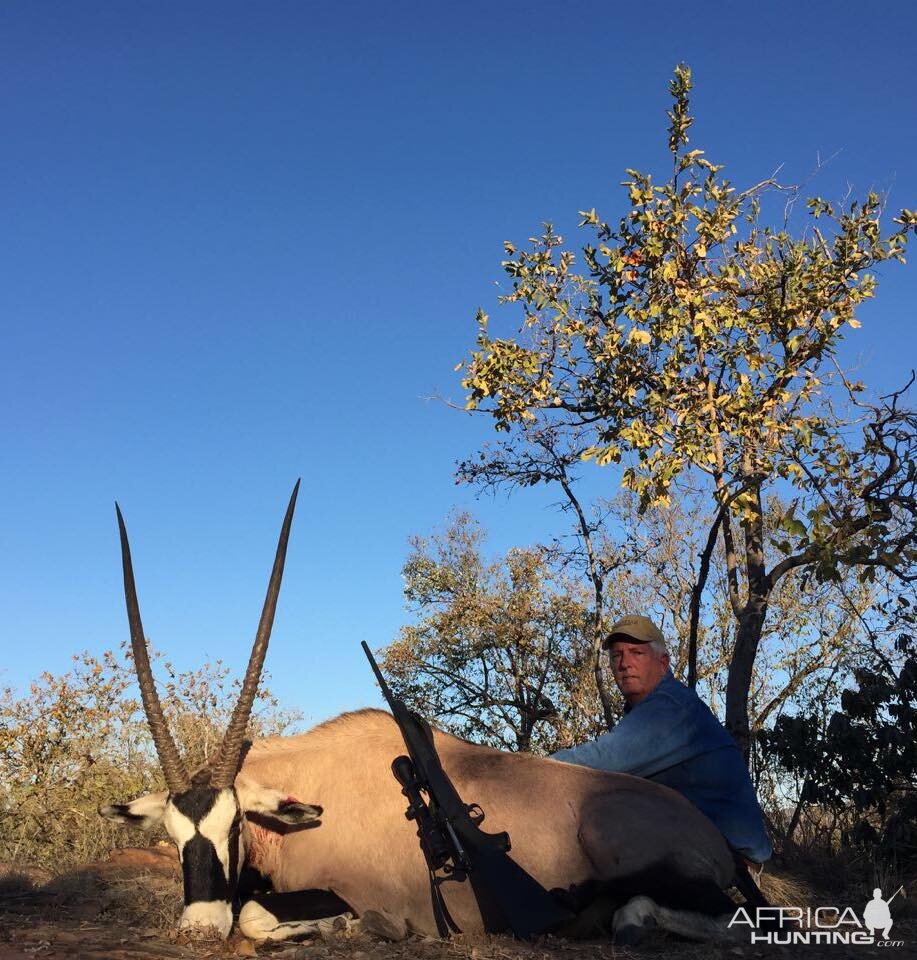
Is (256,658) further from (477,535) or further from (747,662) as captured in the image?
(477,535)

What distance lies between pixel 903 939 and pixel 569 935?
5.43ft

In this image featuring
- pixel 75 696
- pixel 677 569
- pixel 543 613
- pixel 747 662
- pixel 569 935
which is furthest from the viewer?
pixel 543 613

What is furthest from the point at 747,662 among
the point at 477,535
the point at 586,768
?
the point at 477,535

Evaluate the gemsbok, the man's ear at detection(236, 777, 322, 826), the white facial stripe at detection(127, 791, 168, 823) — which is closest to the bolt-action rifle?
the gemsbok

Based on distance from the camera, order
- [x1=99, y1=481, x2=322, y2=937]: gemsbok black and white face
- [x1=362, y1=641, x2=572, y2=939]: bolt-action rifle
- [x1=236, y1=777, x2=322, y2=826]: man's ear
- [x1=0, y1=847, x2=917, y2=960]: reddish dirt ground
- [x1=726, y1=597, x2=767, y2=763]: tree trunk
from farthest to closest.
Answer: [x1=726, y1=597, x2=767, y2=763]: tree trunk, [x1=236, y1=777, x2=322, y2=826]: man's ear, [x1=99, y1=481, x2=322, y2=937]: gemsbok black and white face, [x1=362, y1=641, x2=572, y2=939]: bolt-action rifle, [x1=0, y1=847, x2=917, y2=960]: reddish dirt ground

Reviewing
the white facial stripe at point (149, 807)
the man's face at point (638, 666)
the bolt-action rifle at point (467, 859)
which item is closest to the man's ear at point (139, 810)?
the white facial stripe at point (149, 807)

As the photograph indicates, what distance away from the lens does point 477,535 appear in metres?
18.4

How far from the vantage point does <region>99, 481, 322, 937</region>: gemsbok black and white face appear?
440 centimetres

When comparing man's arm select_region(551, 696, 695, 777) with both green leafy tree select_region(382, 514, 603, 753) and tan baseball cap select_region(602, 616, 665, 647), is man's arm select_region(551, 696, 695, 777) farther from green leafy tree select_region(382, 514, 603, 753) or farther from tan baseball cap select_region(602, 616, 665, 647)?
green leafy tree select_region(382, 514, 603, 753)

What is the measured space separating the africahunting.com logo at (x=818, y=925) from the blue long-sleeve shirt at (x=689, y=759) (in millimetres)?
366

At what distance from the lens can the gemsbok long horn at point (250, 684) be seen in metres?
4.69

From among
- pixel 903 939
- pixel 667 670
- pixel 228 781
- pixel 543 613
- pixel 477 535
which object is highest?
pixel 477 535

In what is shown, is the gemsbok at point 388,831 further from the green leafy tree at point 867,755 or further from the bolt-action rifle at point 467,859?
the green leafy tree at point 867,755

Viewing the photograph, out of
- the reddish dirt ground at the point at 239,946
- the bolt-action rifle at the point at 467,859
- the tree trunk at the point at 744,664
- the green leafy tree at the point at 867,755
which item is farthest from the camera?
the tree trunk at the point at 744,664
